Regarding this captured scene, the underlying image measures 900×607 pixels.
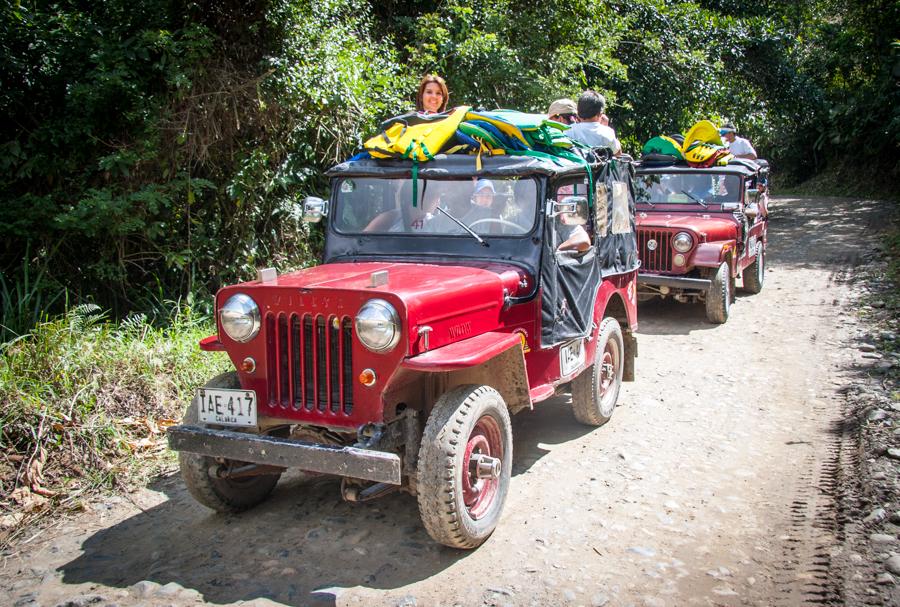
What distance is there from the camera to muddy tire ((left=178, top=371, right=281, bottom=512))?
4219mm

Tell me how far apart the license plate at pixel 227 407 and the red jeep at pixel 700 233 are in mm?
6107

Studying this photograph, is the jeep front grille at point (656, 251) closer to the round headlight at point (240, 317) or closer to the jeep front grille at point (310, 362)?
the jeep front grille at point (310, 362)

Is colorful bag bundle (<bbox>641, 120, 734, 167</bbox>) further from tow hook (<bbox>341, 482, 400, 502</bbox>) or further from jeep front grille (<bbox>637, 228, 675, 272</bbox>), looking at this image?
tow hook (<bbox>341, 482, 400, 502</bbox>)

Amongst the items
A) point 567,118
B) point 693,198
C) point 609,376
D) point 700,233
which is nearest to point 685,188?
point 693,198

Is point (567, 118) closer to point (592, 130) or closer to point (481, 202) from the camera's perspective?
point (592, 130)

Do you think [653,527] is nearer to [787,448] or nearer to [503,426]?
[503,426]

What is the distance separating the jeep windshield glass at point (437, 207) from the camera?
4829 mm

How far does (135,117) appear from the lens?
7.00 meters

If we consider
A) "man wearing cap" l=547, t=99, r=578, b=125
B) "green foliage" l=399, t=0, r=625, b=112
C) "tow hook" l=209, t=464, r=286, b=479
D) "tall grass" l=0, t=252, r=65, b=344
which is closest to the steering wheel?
"tow hook" l=209, t=464, r=286, b=479

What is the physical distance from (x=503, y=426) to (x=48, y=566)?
8.12 ft

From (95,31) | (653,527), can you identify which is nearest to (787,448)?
(653,527)

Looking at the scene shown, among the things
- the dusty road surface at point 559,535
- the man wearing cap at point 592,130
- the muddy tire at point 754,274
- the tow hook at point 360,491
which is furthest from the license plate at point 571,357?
the muddy tire at point 754,274

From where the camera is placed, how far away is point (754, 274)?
1095 cm

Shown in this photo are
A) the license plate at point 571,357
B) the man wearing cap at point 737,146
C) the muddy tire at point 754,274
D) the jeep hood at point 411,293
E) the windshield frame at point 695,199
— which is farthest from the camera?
the man wearing cap at point 737,146
